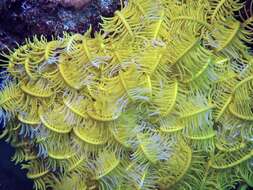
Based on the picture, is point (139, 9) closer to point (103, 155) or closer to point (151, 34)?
point (151, 34)

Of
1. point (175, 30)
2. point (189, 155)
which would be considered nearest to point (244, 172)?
point (189, 155)

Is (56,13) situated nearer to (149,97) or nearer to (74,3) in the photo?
(74,3)

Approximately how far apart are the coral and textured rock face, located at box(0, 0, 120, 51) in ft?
0.49

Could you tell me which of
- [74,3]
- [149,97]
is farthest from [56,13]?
[149,97]

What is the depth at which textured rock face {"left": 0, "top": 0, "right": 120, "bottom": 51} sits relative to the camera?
9.23 ft

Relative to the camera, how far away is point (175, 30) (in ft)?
8.63

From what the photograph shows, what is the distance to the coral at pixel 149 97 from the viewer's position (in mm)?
2604

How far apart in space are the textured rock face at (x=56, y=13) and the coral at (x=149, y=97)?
15cm

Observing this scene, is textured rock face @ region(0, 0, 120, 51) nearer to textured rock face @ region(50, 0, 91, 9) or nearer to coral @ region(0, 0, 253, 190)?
textured rock face @ region(50, 0, 91, 9)

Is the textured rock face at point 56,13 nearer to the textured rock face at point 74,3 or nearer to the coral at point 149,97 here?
the textured rock face at point 74,3

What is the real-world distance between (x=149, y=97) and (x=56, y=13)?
1064 millimetres

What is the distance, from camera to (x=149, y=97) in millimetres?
2584

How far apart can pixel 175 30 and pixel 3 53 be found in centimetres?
148

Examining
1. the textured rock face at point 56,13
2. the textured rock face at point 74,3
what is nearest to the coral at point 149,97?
the textured rock face at point 56,13
